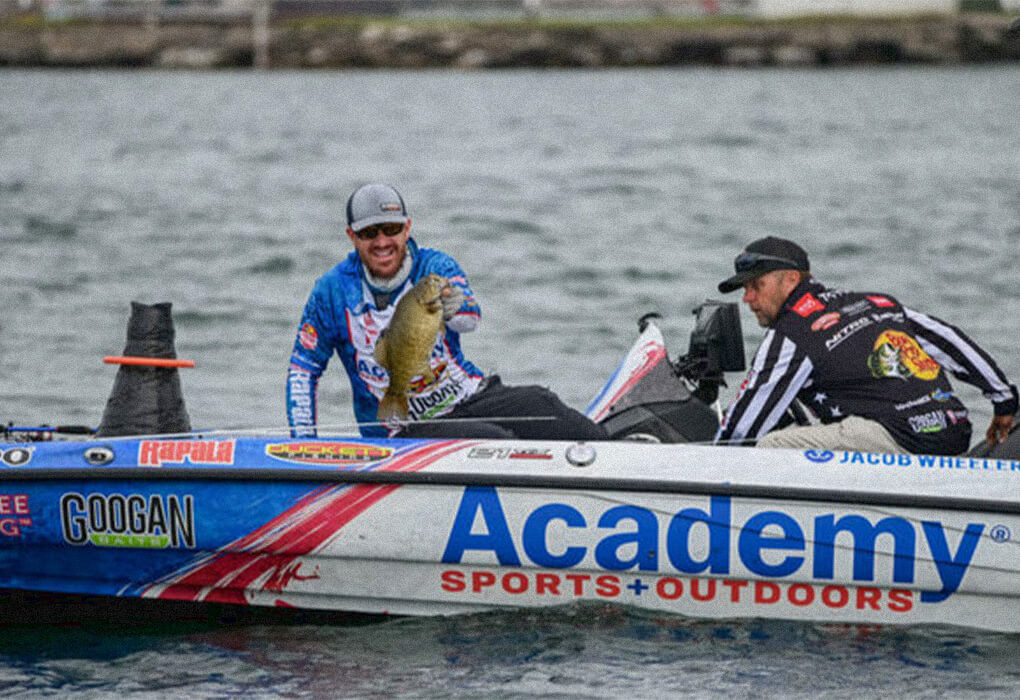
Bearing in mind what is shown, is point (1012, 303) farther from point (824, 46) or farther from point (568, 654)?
point (824, 46)

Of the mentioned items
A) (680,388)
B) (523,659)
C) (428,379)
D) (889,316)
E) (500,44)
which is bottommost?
(523,659)

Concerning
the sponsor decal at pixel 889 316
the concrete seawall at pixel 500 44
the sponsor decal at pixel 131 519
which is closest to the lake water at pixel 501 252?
the sponsor decal at pixel 131 519

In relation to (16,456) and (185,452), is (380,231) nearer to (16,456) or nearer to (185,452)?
(185,452)

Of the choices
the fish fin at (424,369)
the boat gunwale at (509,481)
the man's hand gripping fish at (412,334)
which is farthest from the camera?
the fish fin at (424,369)

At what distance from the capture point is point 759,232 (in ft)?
70.2

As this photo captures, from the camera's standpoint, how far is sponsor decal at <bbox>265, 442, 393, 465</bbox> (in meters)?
6.51

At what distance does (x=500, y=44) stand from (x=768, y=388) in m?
56.0

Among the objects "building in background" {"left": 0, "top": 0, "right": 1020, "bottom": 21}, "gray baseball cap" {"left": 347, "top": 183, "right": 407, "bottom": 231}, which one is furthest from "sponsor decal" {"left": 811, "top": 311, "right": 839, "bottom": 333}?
"building in background" {"left": 0, "top": 0, "right": 1020, "bottom": 21}

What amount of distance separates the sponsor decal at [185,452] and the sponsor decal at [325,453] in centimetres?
16

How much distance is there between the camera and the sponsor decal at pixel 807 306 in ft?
21.9

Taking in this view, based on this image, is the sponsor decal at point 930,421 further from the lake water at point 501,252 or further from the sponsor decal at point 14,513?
the sponsor decal at point 14,513

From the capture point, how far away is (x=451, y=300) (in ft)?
22.2

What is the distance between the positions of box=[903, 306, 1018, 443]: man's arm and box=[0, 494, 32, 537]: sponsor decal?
3458mm

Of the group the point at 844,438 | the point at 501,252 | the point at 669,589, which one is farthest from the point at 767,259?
the point at 501,252
